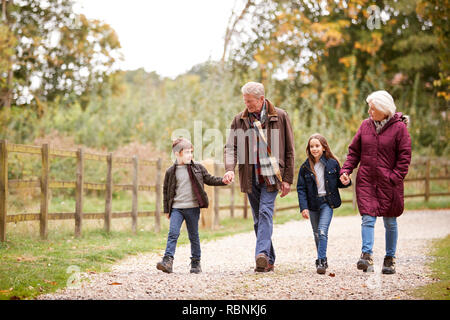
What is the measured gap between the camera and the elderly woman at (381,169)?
6.12 metres

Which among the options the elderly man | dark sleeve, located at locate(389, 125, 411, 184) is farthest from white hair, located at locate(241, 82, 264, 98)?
dark sleeve, located at locate(389, 125, 411, 184)

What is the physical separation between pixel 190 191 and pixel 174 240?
0.56 meters

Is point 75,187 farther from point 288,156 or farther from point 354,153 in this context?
point 354,153

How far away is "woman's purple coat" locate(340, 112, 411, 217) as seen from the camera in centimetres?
611

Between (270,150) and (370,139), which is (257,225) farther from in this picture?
(370,139)

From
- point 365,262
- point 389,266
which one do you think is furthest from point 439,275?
point 365,262

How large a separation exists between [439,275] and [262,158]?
2.22m

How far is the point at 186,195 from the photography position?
655 centimetres

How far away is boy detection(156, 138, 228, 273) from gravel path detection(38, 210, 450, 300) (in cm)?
41

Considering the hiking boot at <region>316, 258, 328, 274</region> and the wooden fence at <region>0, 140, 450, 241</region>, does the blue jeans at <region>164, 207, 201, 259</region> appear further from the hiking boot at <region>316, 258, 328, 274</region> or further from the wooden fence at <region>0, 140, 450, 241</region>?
the wooden fence at <region>0, 140, 450, 241</region>

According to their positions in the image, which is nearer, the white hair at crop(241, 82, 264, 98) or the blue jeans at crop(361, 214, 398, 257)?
the blue jeans at crop(361, 214, 398, 257)

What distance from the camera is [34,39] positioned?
19359 mm

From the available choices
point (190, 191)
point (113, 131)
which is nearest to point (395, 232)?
point (190, 191)

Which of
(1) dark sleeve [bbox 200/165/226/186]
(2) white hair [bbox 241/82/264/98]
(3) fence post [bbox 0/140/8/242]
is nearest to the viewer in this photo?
(2) white hair [bbox 241/82/264/98]
